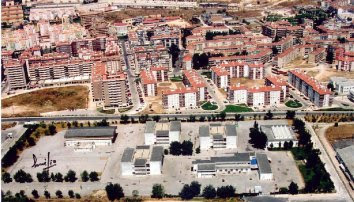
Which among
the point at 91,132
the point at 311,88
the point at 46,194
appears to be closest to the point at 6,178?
the point at 46,194

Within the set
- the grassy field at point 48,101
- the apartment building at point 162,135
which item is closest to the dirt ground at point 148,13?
the grassy field at point 48,101

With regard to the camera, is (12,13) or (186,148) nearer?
(186,148)

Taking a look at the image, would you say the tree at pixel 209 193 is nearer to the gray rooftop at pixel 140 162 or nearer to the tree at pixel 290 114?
the gray rooftop at pixel 140 162

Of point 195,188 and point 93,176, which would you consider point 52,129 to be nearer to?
point 93,176

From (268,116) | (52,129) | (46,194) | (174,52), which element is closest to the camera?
(46,194)

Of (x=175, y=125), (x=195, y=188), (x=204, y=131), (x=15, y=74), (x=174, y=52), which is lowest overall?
(x=195, y=188)

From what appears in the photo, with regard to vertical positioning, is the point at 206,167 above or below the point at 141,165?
below
